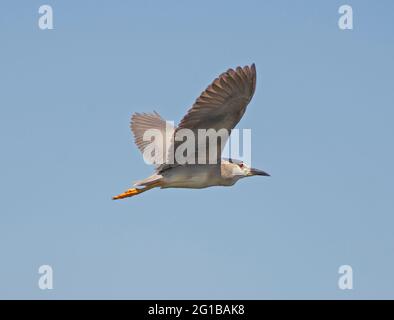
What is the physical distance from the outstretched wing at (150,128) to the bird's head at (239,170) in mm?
1248

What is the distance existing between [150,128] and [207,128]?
10.2 ft

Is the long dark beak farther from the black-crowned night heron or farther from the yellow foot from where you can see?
the yellow foot

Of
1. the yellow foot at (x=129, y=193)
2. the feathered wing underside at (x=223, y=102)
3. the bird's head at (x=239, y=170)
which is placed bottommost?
the yellow foot at (x=129, y=193)

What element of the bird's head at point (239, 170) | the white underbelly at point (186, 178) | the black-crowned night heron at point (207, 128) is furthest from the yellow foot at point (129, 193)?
the bird's head at point (239, 170)

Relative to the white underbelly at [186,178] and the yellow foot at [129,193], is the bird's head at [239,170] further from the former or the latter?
the yellow foot at [129,193]

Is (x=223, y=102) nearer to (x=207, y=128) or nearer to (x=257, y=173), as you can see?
(x=207, y=128)

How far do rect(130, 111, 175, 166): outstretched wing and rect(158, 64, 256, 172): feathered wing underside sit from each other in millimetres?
2150

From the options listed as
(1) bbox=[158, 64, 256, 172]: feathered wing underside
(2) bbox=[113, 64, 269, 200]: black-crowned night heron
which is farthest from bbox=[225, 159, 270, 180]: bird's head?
(1) bbox=[158, 64, 256, 172]: feathered wing underside

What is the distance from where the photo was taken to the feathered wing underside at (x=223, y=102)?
Result: 1320 cm

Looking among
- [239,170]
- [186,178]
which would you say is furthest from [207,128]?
[239,170]

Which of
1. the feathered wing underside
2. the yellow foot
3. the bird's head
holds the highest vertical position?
the feathered wing underside

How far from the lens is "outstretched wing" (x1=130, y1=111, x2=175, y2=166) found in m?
16.2

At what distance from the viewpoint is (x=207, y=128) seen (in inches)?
547

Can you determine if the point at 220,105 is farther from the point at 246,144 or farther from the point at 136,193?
the point at 136,193
